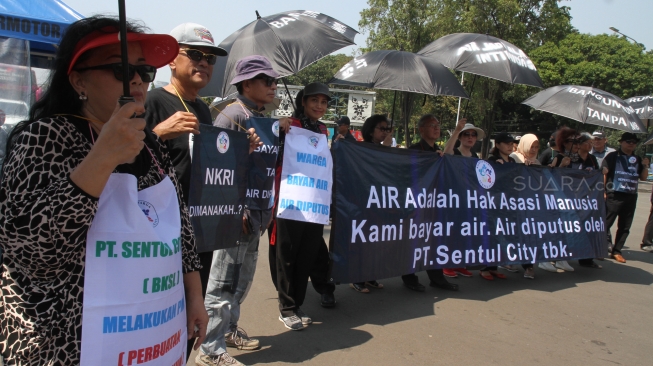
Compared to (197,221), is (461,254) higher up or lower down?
lower down

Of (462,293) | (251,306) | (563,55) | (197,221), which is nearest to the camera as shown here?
(197,221)

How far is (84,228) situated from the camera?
1242 millimetres

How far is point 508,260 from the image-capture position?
576 centimetres

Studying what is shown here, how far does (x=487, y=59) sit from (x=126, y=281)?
530 centimetres

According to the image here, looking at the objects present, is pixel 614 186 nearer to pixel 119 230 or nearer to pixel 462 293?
pixel 462 293

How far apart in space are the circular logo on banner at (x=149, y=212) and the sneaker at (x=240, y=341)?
7.88 ft

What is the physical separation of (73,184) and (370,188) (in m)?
3.60

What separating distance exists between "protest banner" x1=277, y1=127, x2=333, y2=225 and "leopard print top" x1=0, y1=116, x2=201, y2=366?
8.59ft

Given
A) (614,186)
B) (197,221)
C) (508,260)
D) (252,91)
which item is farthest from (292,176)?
(614,186)

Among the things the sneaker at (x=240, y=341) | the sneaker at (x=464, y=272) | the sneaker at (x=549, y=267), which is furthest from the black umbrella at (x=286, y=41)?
the sneaker at (x=549, y=267)

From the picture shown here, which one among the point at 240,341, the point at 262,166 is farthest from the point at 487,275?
the point at 262,166

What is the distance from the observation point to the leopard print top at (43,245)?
1.22 metres

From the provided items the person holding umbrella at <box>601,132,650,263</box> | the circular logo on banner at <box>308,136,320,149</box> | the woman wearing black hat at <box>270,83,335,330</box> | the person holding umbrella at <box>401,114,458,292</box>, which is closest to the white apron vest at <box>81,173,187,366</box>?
the woman wearing black hat at <box>270,83,335,330</box>

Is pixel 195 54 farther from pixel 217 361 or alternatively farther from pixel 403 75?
pixel 403 75
